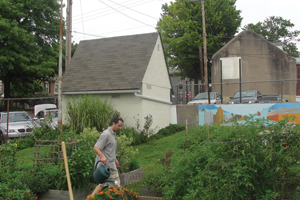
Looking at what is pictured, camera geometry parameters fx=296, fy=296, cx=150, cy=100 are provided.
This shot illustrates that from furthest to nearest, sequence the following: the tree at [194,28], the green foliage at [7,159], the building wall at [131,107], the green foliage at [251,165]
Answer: the tree at [194,28], the building wall at [131,107], the green foliage at [7,159], the green foliage at [251,165]

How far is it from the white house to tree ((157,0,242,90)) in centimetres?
1704

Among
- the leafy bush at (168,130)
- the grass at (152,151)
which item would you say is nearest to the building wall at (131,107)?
the leafy bush at (168,130)

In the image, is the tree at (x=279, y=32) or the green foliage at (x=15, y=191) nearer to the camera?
the green foliage at (x=15, y=191)

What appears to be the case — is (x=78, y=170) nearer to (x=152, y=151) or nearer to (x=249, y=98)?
(x=152, y=151)

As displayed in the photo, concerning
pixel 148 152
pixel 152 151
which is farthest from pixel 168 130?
pixel 148 152

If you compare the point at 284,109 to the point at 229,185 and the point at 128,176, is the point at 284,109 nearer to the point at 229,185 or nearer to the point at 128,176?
the point at 128,176

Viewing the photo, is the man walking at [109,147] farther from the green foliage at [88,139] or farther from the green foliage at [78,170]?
the green foliage at [88,139]

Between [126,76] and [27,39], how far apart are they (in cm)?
1353

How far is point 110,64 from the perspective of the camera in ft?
59.4

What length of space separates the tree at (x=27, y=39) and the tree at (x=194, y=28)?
14618 mm

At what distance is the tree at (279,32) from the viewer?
55.3m

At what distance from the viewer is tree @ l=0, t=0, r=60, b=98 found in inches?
987

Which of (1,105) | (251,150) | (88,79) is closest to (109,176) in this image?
(251,150)

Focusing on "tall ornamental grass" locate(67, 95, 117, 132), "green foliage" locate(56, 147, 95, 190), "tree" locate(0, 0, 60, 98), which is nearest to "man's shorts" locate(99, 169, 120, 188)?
"green foliage" locate(56, 147, 95, 190)
